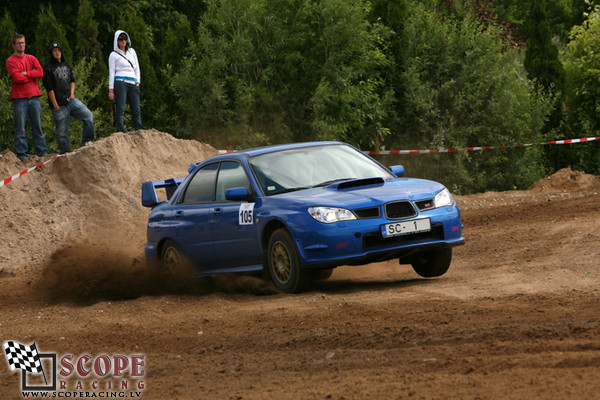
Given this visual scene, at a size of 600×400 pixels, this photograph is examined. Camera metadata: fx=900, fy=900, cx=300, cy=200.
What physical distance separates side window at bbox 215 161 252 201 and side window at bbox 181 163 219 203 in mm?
137

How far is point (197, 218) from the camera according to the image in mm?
10711

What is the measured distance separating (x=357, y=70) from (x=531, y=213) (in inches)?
264

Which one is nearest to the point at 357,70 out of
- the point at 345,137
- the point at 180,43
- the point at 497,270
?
the point at 345,137

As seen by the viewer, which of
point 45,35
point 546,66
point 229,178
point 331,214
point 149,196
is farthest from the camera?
point 546,66

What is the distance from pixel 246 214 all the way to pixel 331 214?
4.00 ft

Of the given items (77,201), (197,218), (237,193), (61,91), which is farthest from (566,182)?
(237,193)

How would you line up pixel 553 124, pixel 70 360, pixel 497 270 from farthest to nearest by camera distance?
pixel 553 124 → pixel 497 270 → pixel 70 360

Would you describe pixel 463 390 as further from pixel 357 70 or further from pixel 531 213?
pixel 357 70

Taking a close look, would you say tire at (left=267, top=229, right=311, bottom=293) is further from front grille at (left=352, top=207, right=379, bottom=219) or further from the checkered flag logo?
the checkered flag logo

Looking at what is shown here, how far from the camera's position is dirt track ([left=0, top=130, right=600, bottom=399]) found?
5.42 m

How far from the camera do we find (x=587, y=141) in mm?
24828

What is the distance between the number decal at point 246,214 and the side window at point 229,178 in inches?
12.4

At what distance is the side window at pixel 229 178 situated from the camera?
1033 cm

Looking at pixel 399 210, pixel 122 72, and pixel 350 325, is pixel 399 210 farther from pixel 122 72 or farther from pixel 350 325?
pixel 122 72
